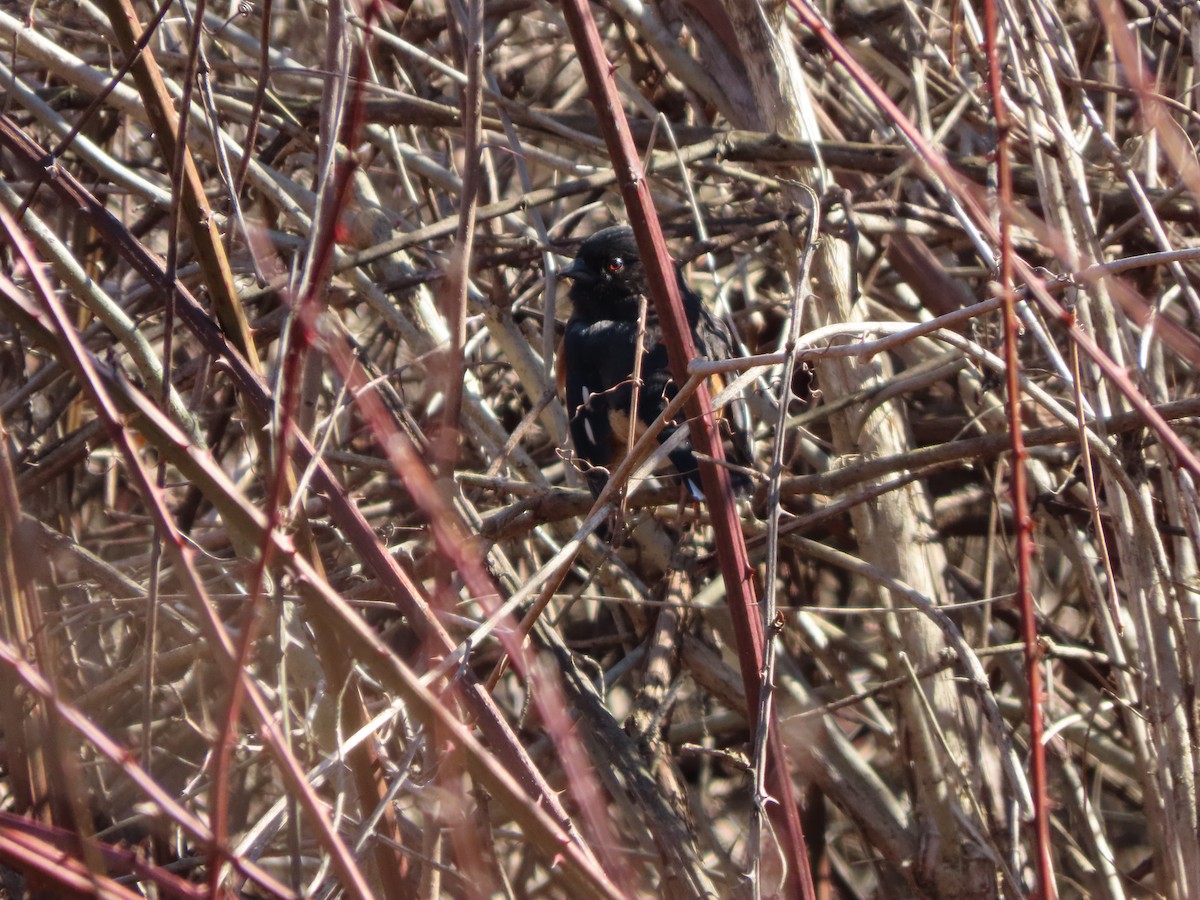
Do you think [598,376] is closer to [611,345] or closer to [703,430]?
[611,345]

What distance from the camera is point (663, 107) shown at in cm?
420

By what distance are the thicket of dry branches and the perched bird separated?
0.19 m

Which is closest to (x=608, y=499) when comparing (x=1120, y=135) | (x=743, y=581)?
(x=743, y=581)

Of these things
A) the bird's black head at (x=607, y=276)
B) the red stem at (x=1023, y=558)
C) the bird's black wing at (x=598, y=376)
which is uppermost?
the red stem at (x=1023, y=558)

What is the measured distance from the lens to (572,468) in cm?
370

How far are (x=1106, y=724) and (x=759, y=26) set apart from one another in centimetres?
233

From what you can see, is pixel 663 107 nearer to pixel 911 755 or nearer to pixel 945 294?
pixel 945 294

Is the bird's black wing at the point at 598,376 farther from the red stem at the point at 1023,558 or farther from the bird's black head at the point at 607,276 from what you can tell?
the red stem at the point at 1023,558

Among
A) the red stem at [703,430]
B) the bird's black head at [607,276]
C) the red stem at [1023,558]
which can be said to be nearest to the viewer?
the red stem at [1023,558]

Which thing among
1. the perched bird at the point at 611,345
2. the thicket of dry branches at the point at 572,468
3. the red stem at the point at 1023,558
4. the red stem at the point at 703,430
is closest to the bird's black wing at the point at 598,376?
the perched bird at the point at 611,345

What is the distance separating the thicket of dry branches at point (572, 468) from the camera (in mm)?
1473

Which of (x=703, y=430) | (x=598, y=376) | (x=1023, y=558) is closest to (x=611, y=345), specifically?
(x=598, y=376)

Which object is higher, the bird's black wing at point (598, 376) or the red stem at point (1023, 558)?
the red stem at point (1023, 558)

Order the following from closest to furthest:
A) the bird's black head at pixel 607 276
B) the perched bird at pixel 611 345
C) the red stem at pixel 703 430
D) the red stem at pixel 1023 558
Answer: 1. the red stem at pixel 1023 558
2. the red stem at pixel 703 430
3. the perched bird at pixel 611 345
4. the bird's black head at pixel 607 276
